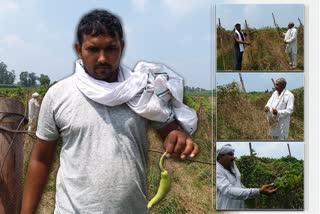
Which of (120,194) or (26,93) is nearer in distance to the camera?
(120,194)

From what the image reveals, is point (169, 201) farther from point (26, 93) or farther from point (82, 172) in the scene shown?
point (82, 172)

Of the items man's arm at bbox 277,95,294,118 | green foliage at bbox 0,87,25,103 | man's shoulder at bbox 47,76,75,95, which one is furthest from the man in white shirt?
man's shoulder at bbox 47,76,75,95

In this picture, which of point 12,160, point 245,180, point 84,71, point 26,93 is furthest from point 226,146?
point 84,71

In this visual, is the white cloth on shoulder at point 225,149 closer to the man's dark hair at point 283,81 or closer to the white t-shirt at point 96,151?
the man's dark hair at point 283,81

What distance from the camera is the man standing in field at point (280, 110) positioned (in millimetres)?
4230

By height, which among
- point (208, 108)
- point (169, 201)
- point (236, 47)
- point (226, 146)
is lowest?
point (169, 201)

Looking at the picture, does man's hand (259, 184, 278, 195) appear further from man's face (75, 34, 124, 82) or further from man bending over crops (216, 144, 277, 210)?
man's face (75, 34, 124, 82)

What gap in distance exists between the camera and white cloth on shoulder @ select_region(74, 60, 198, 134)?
1318 mm

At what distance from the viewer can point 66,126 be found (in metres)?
1.33

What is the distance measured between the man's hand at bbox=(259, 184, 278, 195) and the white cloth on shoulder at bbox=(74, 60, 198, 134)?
2.87 metres

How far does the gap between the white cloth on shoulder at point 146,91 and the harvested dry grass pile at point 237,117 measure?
281cm

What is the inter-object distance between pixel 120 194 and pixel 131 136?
139 mm

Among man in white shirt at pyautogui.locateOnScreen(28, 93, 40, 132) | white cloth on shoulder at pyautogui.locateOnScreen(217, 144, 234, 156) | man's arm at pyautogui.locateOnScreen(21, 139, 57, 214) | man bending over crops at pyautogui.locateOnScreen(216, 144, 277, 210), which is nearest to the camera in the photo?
man's arm at pyautogui.locateOnScreen(21, 139, 57, 214)

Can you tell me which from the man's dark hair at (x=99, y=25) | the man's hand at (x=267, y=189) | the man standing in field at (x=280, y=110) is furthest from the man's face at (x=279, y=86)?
the man's dark hair at (x=99, y=25)
